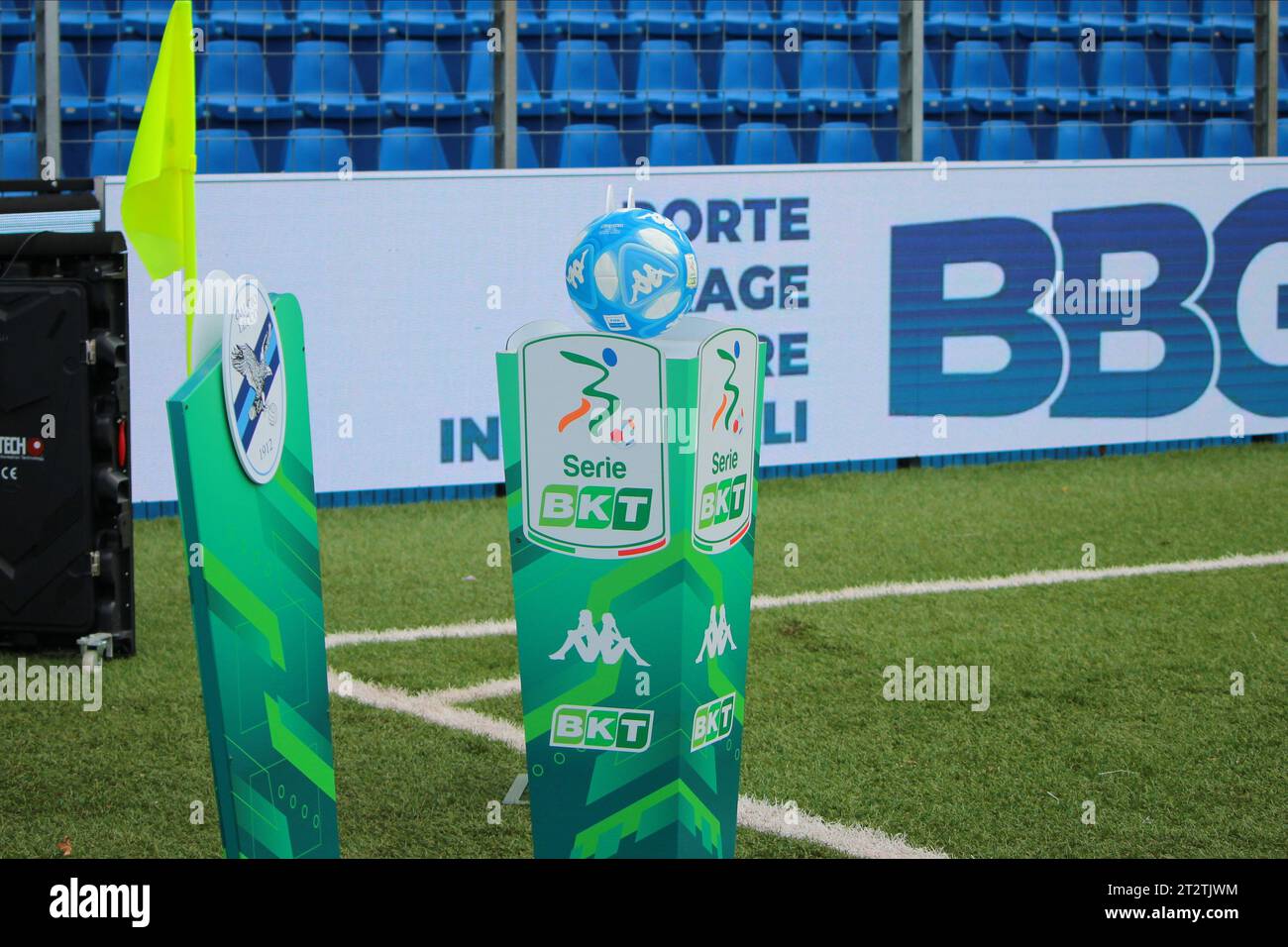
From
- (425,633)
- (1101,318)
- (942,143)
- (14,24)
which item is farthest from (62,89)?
(1101,318)

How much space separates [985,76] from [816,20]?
1.31m

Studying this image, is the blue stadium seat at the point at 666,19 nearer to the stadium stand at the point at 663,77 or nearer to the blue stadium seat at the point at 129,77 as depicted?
the stadium stand at the point at 663,77

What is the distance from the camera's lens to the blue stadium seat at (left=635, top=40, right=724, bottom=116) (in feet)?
36.0

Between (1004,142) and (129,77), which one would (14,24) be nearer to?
(129,77)

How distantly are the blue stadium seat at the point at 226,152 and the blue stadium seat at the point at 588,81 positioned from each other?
2.05m

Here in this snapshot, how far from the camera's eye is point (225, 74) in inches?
412

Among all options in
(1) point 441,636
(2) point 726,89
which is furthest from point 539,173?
(1) point 441,636

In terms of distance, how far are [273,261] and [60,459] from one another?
295 cm

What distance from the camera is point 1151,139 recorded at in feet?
38.7

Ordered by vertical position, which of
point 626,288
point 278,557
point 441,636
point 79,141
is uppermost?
point 79,141

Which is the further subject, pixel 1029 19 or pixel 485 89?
pixel 1029 19

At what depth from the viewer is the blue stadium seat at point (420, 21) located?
35.0ft

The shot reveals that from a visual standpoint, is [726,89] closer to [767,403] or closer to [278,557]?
[767,403]

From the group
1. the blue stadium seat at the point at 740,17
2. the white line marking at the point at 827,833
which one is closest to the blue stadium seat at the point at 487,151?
the blue stadium seat at the point at 740,17
